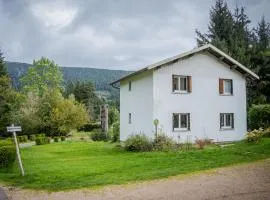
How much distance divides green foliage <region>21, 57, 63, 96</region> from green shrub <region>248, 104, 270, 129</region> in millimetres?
45925

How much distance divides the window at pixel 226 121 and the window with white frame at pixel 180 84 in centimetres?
392

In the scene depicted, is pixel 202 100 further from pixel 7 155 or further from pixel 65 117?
pixel 65 117

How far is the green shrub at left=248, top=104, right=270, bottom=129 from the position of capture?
25.0 metres

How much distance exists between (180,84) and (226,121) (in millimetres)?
5069

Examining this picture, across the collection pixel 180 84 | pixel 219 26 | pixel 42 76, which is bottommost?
pixel 180 84

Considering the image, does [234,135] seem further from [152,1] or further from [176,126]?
[152,1]

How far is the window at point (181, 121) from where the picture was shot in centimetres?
2473

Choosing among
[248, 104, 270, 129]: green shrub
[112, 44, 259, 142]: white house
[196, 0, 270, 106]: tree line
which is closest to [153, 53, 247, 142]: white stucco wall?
[112, 44, 259, 142]: white house

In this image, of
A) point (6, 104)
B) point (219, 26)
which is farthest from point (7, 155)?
point (219, 26)

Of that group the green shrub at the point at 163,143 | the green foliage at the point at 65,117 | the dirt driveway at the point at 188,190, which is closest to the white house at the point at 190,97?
the green shrub at the point at 163,143

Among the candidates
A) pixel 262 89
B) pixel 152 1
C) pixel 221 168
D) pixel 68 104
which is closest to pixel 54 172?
pixel 221 168

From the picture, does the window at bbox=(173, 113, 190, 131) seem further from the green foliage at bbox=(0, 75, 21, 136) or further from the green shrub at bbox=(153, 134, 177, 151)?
the green foliage at bbox=(0, 75, 21, 136)

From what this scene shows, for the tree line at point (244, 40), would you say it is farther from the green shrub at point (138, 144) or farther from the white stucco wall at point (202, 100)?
the green shrub at point (138, 144)

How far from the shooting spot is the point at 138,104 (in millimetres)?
26141
